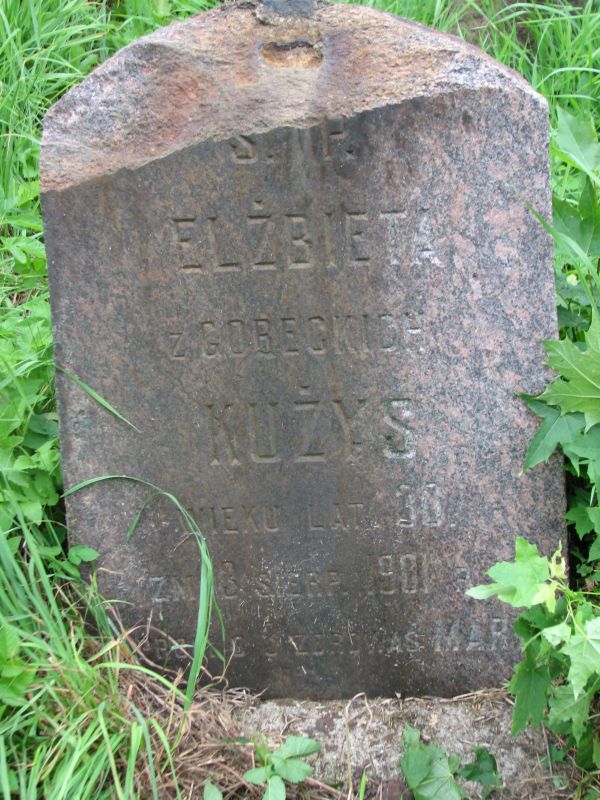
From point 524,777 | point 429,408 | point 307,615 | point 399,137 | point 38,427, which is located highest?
point 399,137

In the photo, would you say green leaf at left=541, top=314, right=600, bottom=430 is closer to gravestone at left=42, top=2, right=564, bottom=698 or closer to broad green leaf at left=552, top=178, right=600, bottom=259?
gravestone at left=42, top=2, right=564, bottom=698

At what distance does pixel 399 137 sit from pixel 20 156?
1743 mm

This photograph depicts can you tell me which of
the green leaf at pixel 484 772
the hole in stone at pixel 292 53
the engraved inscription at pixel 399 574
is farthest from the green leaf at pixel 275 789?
the hole in stone at pixel 292 53

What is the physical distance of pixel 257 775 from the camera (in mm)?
1851

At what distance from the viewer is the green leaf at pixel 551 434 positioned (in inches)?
81.4

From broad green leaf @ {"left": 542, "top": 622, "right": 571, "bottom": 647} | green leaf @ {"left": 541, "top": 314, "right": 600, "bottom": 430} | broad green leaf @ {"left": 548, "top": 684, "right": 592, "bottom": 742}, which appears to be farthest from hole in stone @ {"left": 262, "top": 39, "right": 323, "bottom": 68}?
broad green leaf @ {"left": 548, "top": 684, "right": 592, "bottom": 742}

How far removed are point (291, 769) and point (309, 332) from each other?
914 millimetres

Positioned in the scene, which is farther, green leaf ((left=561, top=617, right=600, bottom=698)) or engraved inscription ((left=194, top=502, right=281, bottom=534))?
engraved inscription ((left=194, top=502, right=281, bottom=534))

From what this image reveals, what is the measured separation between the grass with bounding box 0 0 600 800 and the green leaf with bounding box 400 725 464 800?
0.37 m

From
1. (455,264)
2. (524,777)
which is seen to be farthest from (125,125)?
(524,777)

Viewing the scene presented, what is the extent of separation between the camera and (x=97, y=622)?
2168 millimetres

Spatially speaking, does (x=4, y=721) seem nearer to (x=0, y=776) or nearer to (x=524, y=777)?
(x=0, y=776)

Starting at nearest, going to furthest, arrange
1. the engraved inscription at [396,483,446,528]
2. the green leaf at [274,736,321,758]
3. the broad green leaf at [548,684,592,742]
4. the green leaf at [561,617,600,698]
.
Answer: the green leaf at [561,617,600,698] → the broad green leaf at [548,684,592,742] → the green leaf at [274,736,321,758] → the engraved inscription at [396,483,446,528]

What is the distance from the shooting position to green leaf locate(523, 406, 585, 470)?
2066mm
